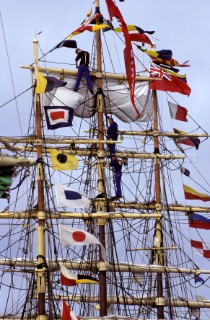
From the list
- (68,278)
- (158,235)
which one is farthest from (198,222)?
(68,278)

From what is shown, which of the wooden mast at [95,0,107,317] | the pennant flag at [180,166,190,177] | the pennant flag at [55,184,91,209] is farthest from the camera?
the pennant flag at [180,166,190,177]

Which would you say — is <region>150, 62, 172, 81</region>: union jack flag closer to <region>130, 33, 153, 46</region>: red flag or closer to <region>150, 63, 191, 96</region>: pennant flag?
<region>150, 63, 191, 96</region>: pennant flag

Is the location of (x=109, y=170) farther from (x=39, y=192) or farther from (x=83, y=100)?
(x=39, y=192)

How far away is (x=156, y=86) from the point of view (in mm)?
80625

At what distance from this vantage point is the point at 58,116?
6544 cm

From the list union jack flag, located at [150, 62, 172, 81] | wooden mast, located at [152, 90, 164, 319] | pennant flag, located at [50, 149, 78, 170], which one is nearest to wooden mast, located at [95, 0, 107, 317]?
pennant flag, located at [50, 149, 78, 170]

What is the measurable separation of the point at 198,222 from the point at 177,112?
21.7ft

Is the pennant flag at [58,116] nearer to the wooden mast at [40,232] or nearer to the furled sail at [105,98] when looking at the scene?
the furled sail at [105,98]

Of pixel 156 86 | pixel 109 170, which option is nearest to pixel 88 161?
pixel 109 170

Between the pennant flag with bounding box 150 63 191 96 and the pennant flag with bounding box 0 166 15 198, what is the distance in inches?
1386

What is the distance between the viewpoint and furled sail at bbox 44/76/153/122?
71.9 meters

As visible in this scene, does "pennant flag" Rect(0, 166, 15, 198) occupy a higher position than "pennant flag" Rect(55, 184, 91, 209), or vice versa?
"pennant flag" Rect(55, 184, 91, 209)

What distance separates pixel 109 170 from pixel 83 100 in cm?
412

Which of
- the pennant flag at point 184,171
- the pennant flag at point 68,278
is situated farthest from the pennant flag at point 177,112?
the pennant flag at point 68,278
